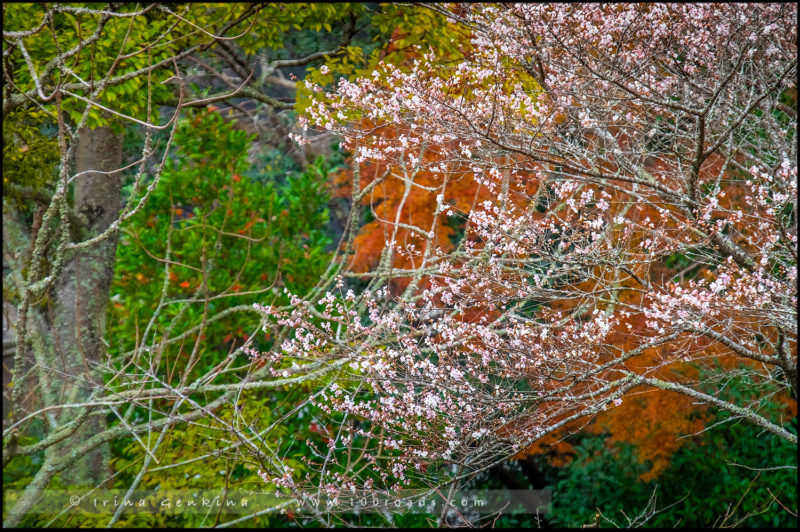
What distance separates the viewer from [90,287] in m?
5.59

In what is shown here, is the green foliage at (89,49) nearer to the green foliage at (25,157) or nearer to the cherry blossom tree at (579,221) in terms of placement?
the green foliage at (25,157)

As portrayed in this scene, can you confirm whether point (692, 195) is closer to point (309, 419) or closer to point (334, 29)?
point (309, 419)

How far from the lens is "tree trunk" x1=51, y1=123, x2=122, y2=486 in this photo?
5473 millimetres

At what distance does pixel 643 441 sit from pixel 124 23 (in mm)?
5658

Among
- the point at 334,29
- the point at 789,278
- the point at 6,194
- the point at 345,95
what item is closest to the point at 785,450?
the point at 789,278

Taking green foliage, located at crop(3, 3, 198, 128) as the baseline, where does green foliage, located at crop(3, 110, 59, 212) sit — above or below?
below

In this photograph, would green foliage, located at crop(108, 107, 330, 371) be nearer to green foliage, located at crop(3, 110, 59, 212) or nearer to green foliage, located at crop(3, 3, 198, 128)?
green foliage, located at crop(3, 110, 59, 212)

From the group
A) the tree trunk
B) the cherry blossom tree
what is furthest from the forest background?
the cherry blossom tree

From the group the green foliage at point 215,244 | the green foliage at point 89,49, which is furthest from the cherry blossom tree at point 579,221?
the green foliage at point 215,244

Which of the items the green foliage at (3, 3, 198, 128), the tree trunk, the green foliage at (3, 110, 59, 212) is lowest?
the tree trunk

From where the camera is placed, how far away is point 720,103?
396 cm

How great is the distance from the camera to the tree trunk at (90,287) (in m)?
5.47

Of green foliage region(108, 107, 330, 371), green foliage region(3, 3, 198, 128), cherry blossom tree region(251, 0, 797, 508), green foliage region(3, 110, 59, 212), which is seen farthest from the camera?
green foliage region(108, 107, 330, 371)

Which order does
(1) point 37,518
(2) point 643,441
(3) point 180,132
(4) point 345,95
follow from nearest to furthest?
1. (4) point 345,95
2. (1) point 37,518
3. (2) point 643,441
4. (3) point 180,132
